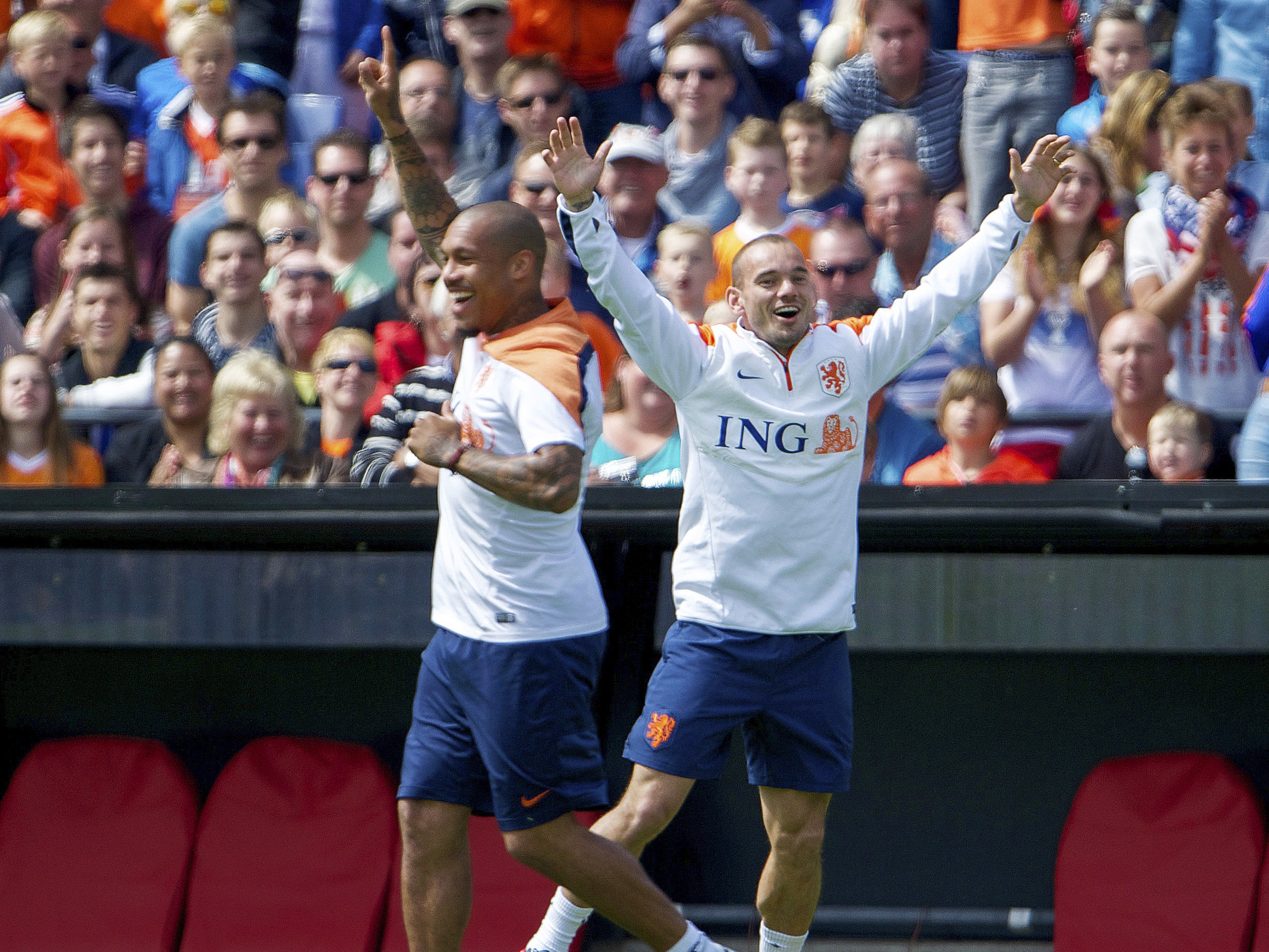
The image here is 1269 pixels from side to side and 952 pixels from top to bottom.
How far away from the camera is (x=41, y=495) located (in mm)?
4965

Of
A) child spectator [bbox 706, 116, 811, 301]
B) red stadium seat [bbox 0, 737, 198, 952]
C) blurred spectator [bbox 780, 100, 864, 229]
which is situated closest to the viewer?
red stadium seat [bbox 0, 737, 198, 952]

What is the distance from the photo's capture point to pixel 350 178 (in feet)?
22.8

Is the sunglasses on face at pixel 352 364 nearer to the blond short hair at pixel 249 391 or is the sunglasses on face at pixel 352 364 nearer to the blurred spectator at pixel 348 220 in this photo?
the blond short hair at pixel 249 391

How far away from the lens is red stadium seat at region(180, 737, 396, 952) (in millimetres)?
5113

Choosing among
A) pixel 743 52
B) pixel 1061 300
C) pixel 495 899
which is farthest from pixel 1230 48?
pixel 495 899

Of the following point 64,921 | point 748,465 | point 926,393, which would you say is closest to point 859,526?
point 748,465

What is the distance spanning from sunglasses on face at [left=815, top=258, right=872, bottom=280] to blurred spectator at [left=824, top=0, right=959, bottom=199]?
110 centimetres

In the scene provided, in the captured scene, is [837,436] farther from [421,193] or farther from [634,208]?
[634,208]

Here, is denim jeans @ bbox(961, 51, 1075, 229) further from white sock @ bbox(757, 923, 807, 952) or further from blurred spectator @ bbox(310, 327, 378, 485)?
white sock @ bbox(757, 923, 807, 952)

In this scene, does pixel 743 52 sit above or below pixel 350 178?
above

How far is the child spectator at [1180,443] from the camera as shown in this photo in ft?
17.6

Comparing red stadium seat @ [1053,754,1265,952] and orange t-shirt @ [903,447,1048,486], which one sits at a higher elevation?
orange t-shirt @ [903,447,1048,486]

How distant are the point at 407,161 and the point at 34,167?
416cm

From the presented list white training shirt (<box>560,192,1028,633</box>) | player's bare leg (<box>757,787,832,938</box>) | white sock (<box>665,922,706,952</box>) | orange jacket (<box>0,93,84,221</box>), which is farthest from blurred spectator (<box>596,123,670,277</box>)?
white sock (<box>665,922,706,952</box>)
